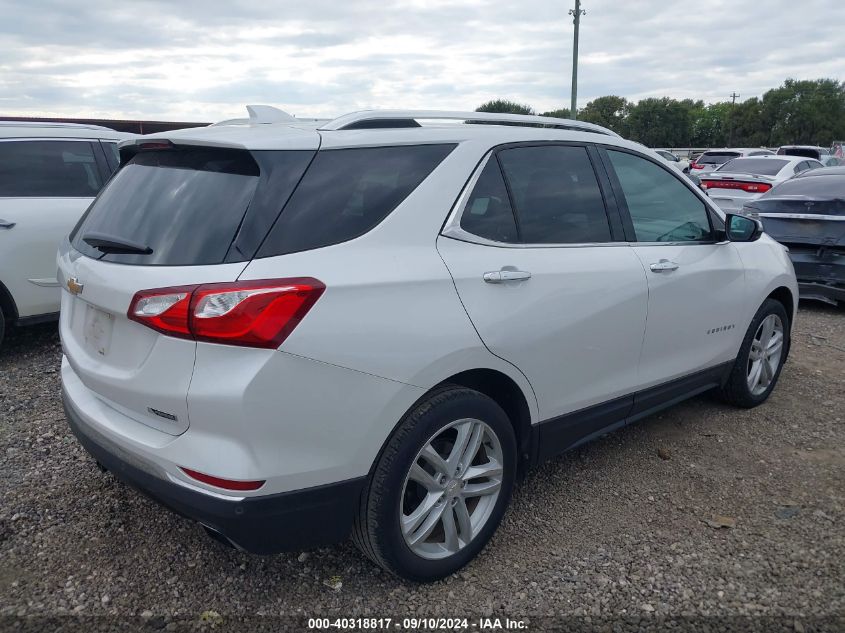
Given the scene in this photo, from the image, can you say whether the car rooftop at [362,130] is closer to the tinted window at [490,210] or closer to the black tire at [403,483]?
the tinted window at [490,210]

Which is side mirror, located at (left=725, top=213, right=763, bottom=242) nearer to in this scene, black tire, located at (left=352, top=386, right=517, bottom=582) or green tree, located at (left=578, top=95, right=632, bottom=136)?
black tire, located at (left=352, top=386, right=517, bottom=582)

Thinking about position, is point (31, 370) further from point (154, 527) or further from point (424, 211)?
point (424, 211)

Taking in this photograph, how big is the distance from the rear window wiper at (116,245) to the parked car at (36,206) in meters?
3.09

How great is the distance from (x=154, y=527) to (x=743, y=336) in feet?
11.3

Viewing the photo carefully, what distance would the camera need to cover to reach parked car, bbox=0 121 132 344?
17.0 feet

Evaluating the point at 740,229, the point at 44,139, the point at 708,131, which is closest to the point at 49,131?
the point at 44,139

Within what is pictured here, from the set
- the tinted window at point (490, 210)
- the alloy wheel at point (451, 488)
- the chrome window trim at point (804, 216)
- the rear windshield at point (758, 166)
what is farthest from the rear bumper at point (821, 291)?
the rear windshield at point (758, 166)

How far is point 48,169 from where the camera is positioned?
5555 millimetres

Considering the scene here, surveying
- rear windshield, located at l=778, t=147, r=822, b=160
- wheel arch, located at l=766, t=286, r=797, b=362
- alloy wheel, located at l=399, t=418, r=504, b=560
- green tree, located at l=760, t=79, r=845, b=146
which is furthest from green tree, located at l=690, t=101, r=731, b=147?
alloy wheel, located at l=399, t=418, r=504, b=560

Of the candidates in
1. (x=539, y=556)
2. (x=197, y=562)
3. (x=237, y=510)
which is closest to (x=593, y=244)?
(x=539, y=556)

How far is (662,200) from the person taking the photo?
3.77m

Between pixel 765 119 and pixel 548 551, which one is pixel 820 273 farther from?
pixel 765 119

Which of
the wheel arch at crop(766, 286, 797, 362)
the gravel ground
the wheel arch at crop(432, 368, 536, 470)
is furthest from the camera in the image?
the wheel arch at crop(766, 286, 797, 362)

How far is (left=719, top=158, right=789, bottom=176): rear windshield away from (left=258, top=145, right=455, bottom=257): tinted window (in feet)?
43.1
